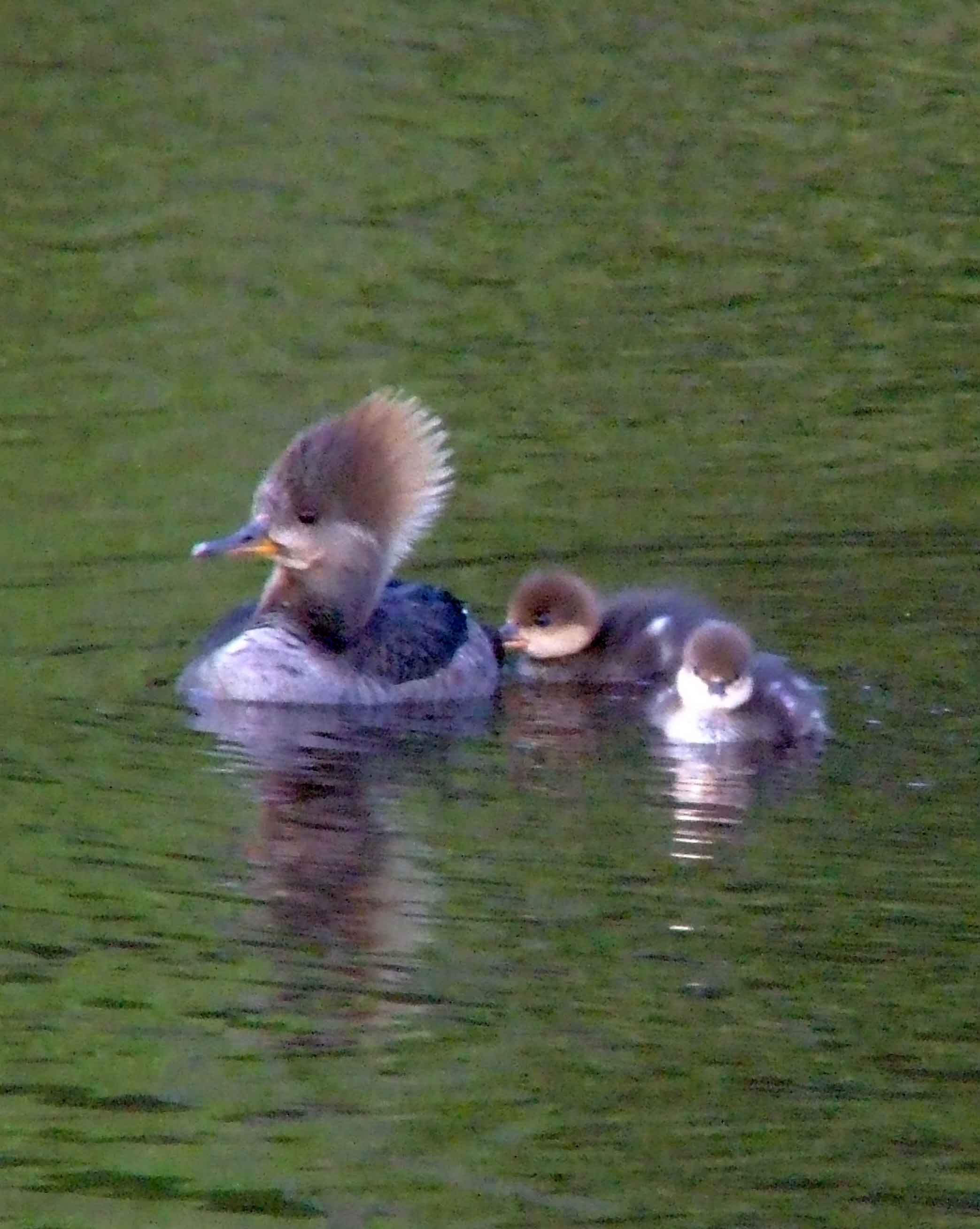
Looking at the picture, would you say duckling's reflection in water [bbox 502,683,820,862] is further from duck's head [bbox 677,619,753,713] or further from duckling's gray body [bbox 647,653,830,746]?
duck's head [bbox 677,619,753,713]

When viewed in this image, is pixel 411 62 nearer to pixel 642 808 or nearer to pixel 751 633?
pixel 751 633

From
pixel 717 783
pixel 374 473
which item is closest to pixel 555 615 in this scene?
pixel 374 473

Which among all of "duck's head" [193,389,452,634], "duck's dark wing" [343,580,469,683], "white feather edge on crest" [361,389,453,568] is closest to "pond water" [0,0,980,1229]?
"duck's dark wing" [343,580,469,683]

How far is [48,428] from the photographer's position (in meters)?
11.5

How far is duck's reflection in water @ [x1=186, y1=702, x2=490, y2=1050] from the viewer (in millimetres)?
6352

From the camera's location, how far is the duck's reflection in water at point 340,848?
20.8 feet

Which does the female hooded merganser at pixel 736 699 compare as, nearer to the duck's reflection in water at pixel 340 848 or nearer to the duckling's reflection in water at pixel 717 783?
the duckling's reflection in water at pixel 717 783

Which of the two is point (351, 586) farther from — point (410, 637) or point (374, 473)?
point (374, 473)

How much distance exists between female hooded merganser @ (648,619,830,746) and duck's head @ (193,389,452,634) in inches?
51.8

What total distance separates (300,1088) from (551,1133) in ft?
1.82

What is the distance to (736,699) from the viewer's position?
27.1 feet

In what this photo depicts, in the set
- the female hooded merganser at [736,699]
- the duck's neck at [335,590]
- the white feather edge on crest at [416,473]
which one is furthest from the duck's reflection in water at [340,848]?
the female hooded merganser at [736,699]

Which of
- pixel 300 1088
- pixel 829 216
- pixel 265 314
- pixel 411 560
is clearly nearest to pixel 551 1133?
pixel 300 1088

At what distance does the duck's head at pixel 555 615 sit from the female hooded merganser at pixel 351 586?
16 centimetres
